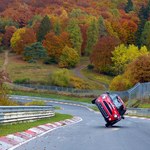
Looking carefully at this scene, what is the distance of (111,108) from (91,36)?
96598 mm

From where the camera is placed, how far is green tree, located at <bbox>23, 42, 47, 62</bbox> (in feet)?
351

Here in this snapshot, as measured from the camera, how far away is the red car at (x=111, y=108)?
78.8 ft

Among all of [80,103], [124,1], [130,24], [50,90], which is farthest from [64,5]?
[80,103]

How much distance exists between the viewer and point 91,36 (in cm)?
12006

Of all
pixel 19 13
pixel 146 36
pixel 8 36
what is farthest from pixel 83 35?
pixel 19 13

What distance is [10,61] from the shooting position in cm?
10931

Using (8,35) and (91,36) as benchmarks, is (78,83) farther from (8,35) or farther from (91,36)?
(8,35)

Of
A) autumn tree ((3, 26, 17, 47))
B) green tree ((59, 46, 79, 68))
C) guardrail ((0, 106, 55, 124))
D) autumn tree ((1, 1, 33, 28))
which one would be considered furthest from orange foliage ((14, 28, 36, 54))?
→ guardrail ((0, 106, 55, 124))

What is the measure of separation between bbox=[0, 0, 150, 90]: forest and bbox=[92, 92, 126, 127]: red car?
44602 mm

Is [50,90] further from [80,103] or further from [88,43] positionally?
[88,43]

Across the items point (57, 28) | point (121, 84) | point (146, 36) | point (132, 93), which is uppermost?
point (132, 93)

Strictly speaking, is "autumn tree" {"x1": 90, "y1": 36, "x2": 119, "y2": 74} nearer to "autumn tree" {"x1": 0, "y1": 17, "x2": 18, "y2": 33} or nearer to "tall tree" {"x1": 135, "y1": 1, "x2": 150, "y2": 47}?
"tall tree" {"x1": 135, "y1": 1, "x2": 150, "y2": 47}

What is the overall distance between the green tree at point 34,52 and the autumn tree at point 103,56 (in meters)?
12.4

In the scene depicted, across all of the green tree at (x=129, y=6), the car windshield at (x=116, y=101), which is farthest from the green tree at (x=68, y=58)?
the car windshield at (x=116, y=101)
